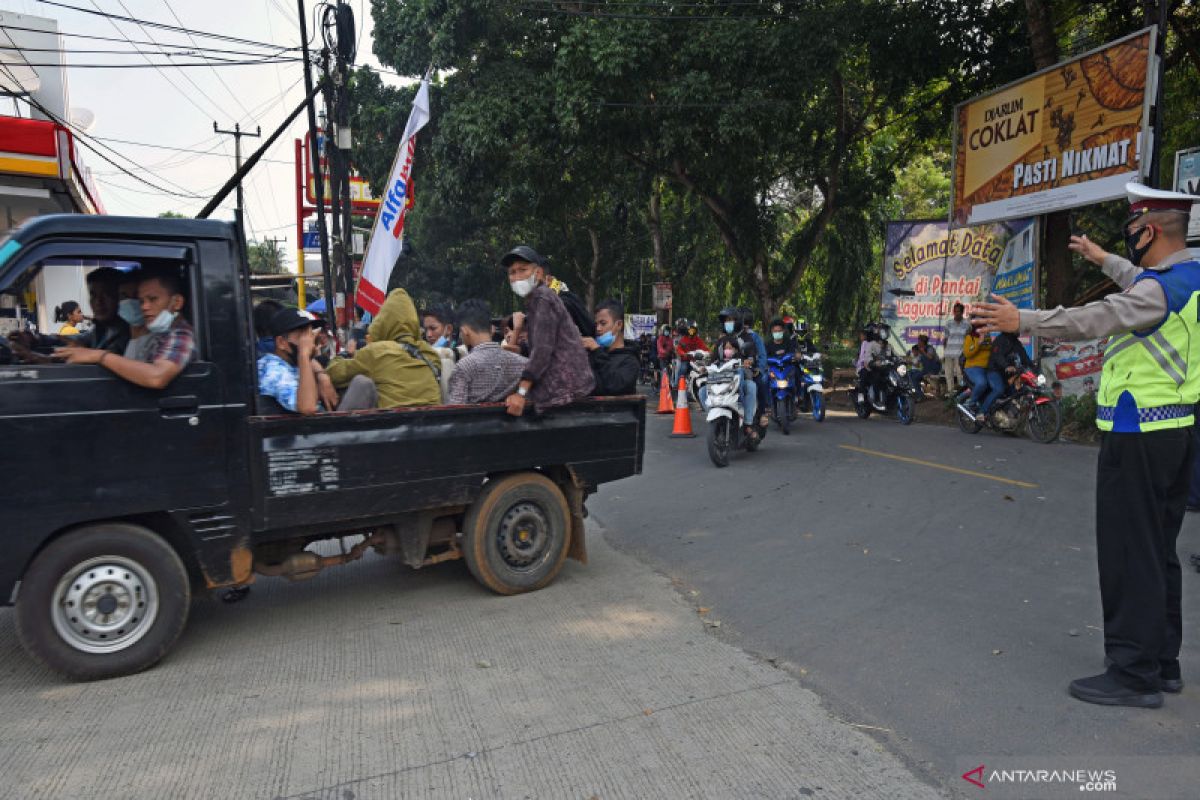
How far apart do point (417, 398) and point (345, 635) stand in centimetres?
139

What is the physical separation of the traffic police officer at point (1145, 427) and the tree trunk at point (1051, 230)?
36.4 ft

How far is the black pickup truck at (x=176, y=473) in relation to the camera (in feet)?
11.7

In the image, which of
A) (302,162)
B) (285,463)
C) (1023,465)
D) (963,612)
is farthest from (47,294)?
(302,162)

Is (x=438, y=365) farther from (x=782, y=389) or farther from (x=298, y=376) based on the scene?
(x=782, y=389)

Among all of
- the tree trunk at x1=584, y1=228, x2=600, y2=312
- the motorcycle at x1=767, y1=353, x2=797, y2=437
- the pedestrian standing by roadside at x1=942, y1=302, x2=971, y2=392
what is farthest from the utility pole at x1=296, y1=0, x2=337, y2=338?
the tree trunk at x1=584, y1=228, x2=600, y2=312

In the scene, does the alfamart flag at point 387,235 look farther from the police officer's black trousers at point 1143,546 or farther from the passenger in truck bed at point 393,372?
the police officer's black trousers at point 1143,546

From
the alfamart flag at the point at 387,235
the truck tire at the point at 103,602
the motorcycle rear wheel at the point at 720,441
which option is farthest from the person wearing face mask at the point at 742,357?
the truck tire at the point at 103,602

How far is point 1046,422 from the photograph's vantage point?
10766mm

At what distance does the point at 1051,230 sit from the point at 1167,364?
11.7 m

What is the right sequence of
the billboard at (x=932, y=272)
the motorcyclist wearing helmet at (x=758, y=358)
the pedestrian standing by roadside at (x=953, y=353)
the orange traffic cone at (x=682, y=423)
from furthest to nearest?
the billboard at (x=932, y=272) < the pedestrian standing by roadside at (x=953, y=353) < the orange traffic cone at (x=682, y=423) < the motorcyclist wearing helmet at (x=758, y=358)

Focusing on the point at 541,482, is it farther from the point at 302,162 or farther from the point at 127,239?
the point at 302,162

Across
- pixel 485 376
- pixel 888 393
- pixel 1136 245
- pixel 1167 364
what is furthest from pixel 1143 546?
pixel 888 393

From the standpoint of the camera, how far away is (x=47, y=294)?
5.00m

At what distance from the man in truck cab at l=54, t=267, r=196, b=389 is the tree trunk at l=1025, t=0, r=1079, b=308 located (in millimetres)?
13357
